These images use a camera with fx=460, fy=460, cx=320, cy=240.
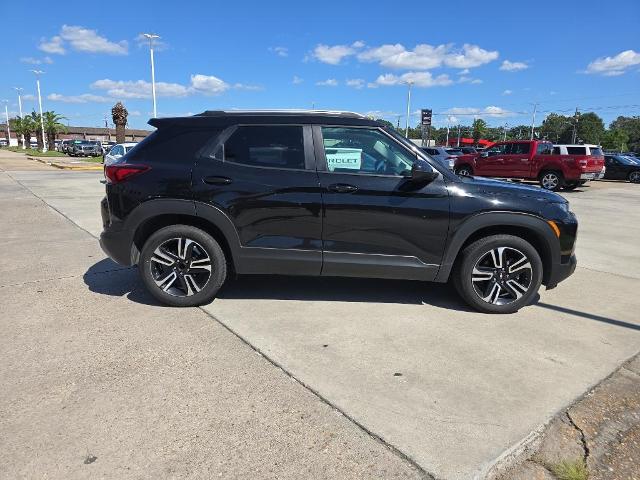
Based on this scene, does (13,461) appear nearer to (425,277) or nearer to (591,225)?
(425,277)

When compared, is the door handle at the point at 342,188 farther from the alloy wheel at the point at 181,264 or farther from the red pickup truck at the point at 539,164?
the red pickup truck at the point at 539,164

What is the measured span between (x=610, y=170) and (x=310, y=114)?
2735cm

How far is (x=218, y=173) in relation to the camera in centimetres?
402

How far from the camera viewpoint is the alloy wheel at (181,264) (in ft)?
13.6

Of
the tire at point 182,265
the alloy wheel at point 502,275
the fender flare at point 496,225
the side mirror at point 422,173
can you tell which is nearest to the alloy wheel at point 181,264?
the tire at point 182,265

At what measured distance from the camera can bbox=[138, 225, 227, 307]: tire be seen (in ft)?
13.5

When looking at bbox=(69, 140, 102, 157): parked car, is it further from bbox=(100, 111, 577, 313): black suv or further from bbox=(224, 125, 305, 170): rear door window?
bbox=(224, 125, 305, 170): rear door window

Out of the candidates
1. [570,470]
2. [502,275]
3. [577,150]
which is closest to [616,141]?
[577,150]

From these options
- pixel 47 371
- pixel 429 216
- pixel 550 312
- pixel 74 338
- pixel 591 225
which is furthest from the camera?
pixel 591 225

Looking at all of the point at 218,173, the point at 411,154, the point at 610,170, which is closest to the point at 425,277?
the point at 411,154

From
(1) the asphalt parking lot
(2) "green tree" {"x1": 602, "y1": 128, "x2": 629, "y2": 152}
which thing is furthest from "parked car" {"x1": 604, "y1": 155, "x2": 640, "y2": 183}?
(2) "green tree" {"x1": 602, "y1": 128, "x2": 629, "y2": 152}

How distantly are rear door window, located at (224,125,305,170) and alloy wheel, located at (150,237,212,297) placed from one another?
87 cm

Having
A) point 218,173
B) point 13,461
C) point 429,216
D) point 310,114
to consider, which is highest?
point 310,114

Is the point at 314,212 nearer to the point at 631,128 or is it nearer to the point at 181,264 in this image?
the point at 181,264
